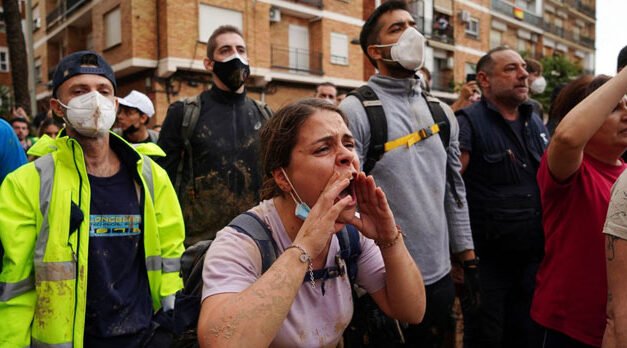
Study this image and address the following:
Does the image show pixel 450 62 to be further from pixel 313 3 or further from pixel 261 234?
pixel 261 234

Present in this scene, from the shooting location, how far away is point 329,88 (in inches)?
261

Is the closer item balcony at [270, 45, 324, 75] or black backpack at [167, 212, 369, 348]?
black backpack at [167, 212, 369, 348]

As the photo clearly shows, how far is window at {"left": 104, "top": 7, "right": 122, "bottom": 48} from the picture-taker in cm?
1827

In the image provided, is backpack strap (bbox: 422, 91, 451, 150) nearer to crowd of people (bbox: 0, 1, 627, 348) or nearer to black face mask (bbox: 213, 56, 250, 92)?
crowd of people (bbox: 0, 1, 627, 348)

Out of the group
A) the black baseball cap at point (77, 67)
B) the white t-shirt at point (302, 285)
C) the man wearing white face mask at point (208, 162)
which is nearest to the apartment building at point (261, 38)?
the man wearing white face mask at point (208, 162)

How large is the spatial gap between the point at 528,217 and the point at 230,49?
98.9 inches

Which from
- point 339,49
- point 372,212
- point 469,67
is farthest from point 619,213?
point 469,67

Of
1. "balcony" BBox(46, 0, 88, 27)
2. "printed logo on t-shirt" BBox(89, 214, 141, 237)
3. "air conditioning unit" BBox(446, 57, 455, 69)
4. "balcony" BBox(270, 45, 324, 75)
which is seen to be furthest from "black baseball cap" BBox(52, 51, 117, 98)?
"air conditioning unit" BBox(446, 57, 455, 69)

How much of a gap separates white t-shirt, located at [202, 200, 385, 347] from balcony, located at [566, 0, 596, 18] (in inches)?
1697

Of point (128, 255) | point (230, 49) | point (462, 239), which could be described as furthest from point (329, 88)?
point (128, 255)

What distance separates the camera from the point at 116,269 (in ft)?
8.24

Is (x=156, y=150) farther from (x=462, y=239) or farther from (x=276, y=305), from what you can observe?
(x=462, y=239)

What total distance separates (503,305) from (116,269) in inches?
99.1

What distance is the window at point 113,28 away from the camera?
59.9 feet
